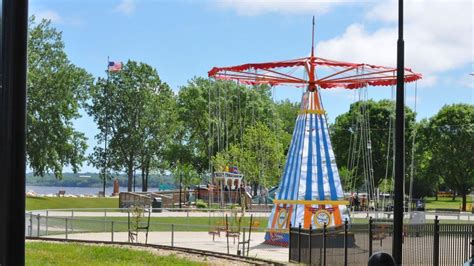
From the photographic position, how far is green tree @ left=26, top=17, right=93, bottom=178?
69750mm

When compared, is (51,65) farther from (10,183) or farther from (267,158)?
(10,183)

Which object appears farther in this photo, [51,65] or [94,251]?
[51,65]

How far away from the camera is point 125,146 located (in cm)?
8850

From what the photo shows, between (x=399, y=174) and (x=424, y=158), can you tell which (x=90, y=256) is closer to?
(x=399, y=174)

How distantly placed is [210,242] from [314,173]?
16.2 ft

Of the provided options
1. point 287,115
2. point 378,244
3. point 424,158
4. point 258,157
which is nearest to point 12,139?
point 378,244

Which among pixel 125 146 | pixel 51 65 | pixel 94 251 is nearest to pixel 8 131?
pixel 94 251

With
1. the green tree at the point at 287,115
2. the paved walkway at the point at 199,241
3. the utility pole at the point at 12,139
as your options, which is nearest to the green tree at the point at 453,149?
the green tree at the point at 287,115

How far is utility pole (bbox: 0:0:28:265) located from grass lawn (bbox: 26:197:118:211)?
49541 mm

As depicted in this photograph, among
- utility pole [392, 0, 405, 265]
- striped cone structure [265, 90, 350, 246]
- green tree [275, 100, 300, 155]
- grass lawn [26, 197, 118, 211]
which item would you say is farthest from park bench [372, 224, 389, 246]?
green tree [275, 100, 300, 155]

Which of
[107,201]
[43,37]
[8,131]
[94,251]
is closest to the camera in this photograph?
[8,131]

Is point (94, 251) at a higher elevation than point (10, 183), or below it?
below

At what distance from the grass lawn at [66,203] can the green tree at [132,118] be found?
21937 mm

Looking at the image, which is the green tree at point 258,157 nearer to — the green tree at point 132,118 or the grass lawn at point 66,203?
the grass lawn at point 66,203
